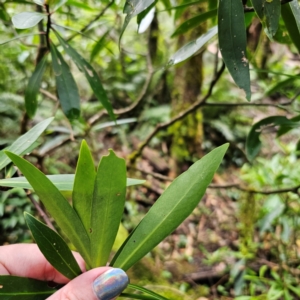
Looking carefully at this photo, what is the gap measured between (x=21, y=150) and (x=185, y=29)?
552mm

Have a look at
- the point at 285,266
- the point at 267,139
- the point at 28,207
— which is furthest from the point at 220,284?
the point at 267,139

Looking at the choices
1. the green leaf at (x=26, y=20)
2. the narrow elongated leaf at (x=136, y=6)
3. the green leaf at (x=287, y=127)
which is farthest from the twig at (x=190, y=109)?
the green leaf at (x=26, y=20)

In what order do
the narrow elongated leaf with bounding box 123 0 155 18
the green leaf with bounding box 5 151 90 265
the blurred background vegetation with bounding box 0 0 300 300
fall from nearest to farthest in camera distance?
the green leaf with bounding box 5 151 90 265, the narrow elongated leaf with bounding box 123 0 155 18, the blurred background vegetation with bounding box 0 0 300 300

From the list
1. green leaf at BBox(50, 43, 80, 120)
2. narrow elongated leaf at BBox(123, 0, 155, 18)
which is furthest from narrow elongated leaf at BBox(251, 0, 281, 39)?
green leaf at BBox(50, 43, 80, 120)

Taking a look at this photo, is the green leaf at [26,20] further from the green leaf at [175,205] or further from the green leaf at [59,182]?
the green leaf at [175,205]

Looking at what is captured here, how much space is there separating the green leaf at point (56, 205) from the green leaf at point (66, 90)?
0.47 metres

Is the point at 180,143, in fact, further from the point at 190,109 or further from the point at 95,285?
the point at 95,285

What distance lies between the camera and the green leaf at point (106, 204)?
0.38 meters

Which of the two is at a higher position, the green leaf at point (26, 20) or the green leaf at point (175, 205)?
the green leaf at point (26, 20)

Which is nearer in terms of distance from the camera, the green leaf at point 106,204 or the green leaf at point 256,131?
the green leaf at point 106,204

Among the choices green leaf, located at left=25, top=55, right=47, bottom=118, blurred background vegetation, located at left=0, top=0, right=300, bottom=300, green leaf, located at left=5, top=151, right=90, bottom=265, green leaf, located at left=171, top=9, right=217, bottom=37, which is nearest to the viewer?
green leaf, located at left=5, top=151, right=90, bottom=265

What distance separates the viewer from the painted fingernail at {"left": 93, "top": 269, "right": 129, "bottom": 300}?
1.41 feet

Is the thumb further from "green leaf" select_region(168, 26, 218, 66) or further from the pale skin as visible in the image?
"green leaf" select_region(168, 26, 218, 66)

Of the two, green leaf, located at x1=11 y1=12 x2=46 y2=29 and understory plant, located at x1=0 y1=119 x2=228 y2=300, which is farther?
green leaf, located at x1=11 y1=12 x2=46 y2=29
